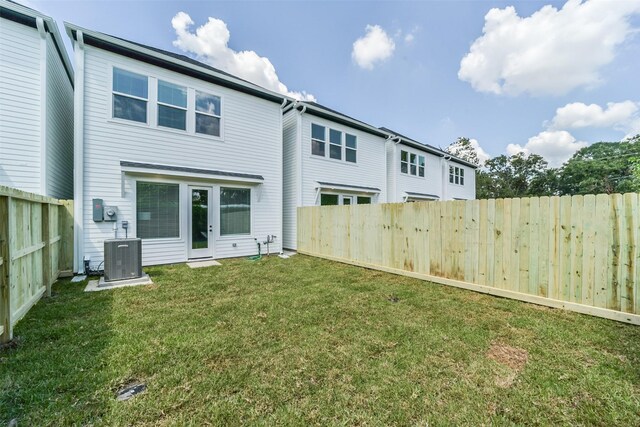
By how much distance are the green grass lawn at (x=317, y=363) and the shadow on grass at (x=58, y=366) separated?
0.5 inches

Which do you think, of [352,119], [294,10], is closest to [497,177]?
[352,119]

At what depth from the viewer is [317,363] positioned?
2.52 meters

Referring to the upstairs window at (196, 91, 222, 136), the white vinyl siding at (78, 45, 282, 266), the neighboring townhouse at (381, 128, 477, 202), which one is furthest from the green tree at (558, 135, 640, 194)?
the upstairs window at (196, 91, 222, 136)

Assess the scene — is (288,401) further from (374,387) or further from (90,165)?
(90,165)

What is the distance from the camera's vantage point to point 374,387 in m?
2.17

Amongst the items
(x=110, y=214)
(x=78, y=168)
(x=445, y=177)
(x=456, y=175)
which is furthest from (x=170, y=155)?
(x=456, y=175)

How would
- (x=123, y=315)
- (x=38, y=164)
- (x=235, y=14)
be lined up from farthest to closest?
(x=235, y=14) < (x=38, y=164) < (x=123, y=315)

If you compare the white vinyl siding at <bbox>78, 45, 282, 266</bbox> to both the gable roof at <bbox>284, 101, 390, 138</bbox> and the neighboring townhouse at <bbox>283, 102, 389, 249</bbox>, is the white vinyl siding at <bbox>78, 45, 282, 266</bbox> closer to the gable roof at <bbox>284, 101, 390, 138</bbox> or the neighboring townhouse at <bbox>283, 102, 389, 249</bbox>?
the neighboring townhouse at <bbox>283, 102, 389, 249</bbox>

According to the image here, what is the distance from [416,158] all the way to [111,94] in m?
14.5

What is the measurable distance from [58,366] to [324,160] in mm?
9497

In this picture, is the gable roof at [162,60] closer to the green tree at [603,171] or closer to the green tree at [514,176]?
the green tree at [514,176]

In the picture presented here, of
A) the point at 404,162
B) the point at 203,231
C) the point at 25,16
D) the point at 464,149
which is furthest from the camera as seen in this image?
the point at 464,149

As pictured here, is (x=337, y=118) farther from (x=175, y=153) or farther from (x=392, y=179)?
(x=175, y=153)

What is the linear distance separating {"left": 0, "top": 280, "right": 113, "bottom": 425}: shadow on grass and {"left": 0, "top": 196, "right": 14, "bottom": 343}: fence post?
21 centimetres
